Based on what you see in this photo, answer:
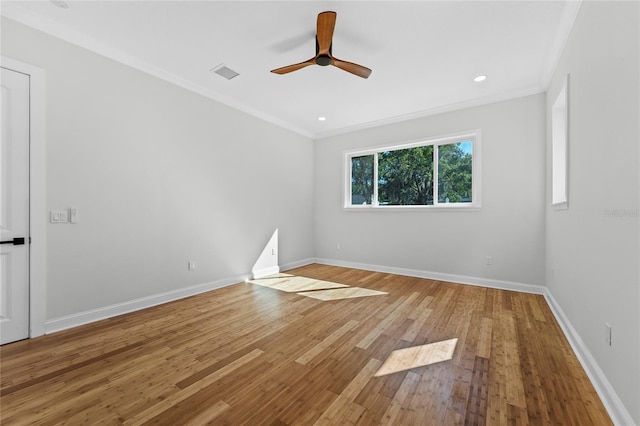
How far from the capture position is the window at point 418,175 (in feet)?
13.4

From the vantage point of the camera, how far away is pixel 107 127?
8.99ft

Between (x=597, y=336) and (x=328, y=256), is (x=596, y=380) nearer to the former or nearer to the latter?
(x=597, y=336)

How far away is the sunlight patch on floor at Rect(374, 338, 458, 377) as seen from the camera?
185 centimetres

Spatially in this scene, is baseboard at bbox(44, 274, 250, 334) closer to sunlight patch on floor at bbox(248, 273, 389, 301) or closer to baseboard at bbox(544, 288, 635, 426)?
sunlight patch on floor at bbox(248, 273, 389, 301)

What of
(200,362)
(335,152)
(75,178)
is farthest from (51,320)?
(335,152)

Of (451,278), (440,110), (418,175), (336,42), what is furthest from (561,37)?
(451,278)

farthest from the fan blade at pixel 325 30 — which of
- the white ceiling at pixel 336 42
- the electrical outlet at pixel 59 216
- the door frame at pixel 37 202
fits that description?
the electrical outlet at pixel 59 216

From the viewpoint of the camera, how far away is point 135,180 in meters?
2.96

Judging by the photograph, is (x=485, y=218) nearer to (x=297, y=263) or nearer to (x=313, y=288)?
(x=313, y=288)

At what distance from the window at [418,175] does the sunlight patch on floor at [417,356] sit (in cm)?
255

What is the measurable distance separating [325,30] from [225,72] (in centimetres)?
158

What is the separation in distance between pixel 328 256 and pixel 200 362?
375cm

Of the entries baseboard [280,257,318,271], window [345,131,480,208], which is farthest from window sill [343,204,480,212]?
baseboard [280,257,318,271]

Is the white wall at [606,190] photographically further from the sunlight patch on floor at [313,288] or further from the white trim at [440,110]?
the sunlight patch on floor at [313,288]
